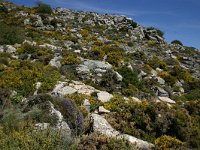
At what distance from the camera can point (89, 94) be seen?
1764cm

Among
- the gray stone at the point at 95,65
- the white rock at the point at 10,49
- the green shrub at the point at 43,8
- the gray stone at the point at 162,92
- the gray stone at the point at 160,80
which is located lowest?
the gray stone at the point at 162,92

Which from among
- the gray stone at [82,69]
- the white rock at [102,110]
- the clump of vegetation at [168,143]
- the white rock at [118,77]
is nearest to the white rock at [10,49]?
the gray stone at [82,69]

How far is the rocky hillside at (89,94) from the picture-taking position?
11.2 m

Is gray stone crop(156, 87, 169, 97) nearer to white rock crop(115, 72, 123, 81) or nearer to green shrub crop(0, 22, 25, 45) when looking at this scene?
white rock crop(115, 72, 123, 81)

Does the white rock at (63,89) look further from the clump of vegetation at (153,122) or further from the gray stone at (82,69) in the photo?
the gray stone at (82,69)

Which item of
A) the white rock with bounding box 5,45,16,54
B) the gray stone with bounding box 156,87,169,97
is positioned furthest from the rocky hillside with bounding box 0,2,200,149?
the gray stone with bounding box 156,87,169,97

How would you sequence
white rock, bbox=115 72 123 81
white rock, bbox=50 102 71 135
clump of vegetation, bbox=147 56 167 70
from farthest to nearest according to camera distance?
1. clump of vegetation, bbox=147 56 167 70
2. white rock, bbox=115 72 123 81
3. white rock, bbox=50 102 71 135

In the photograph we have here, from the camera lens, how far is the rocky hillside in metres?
11.2

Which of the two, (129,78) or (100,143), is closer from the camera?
(100,143)

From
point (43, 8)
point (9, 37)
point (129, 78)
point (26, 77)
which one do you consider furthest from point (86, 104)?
point (43, 8)

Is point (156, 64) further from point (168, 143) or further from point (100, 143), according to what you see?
A: point (100, 143)

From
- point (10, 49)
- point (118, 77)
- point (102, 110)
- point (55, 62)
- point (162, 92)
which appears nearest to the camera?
point (102, 110)

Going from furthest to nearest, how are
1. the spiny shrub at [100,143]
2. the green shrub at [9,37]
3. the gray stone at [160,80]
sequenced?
the green shrub at [9,37], the gray stone at [160,80], the spiny shrub at [100,143]

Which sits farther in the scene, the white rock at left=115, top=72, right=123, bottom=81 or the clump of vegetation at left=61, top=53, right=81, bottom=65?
the clump of vegetation at left=61, top=53, right=81, bottom=65
